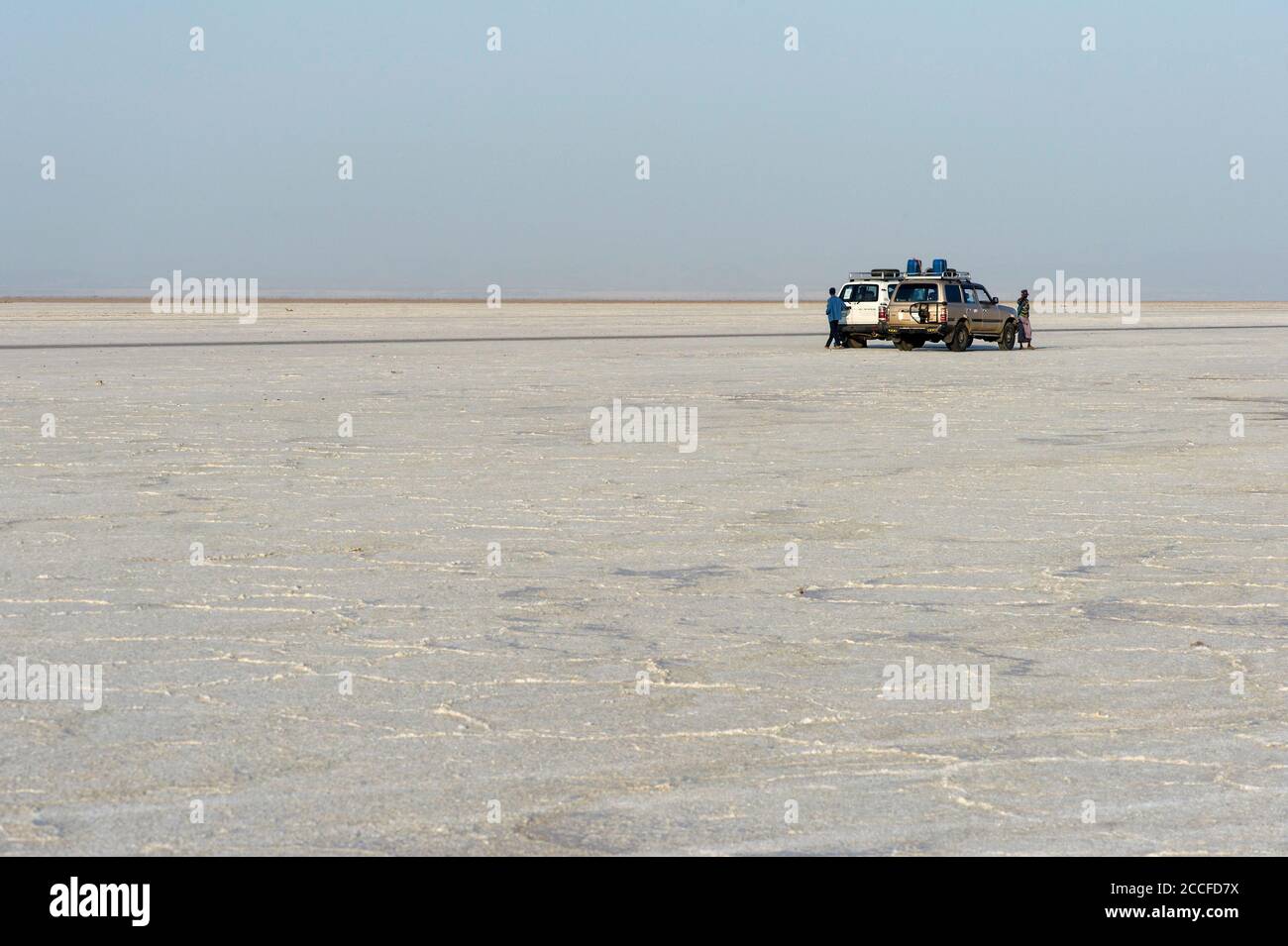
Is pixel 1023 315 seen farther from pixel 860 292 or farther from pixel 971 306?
pixel 860 292

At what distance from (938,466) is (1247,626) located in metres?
6.62

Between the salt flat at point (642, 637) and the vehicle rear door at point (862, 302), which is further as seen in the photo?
the vehicle rear door at point (862, 302)

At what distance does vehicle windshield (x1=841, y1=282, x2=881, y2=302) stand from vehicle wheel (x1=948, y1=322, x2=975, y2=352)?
6.70 ft

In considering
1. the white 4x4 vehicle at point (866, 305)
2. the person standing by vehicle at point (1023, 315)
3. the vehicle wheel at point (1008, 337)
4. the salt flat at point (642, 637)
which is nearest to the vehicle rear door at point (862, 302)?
the white 4x4 vehicle at point (866, 305)

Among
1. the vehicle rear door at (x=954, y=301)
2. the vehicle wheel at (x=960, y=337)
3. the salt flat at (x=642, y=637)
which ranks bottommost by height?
the salt flat at (x=642, y=637)

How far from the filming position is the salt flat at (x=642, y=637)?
509cm

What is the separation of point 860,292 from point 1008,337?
3799 mm

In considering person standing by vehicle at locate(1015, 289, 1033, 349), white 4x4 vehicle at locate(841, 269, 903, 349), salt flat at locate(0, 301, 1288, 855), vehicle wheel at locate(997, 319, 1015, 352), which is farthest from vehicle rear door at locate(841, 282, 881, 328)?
salt flat at locate(0, 301, 1288, 855)

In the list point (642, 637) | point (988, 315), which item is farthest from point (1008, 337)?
point (642, 637)

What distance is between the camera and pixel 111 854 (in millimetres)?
4609

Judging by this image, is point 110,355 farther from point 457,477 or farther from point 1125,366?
point 457,477

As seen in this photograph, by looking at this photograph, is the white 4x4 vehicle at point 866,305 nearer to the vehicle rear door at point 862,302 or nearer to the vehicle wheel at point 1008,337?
the vehicle rear door at point 862,302
